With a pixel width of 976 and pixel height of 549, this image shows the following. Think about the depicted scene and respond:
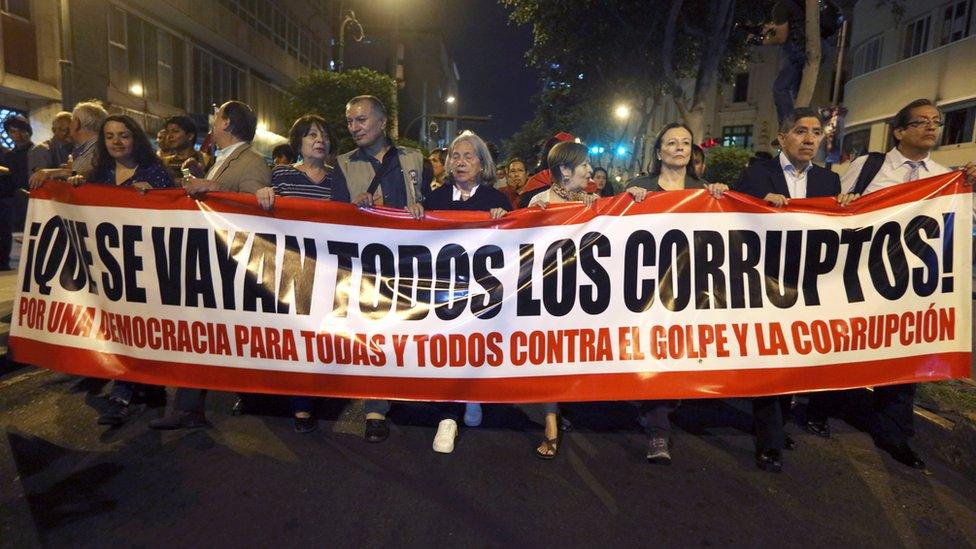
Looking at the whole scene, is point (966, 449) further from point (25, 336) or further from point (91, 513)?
point (25, 336)

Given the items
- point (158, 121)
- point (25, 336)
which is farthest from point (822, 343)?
point (158, 121)

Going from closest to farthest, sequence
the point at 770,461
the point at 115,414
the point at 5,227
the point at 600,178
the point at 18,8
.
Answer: the point at 770,461
the point at 115,414
the point at 600,178
the point at 5,227
the point at 18,8

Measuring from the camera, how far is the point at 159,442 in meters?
3.50

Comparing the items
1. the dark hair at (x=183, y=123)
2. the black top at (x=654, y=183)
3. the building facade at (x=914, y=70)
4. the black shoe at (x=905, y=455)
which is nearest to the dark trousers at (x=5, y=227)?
the dark hair at (x=183, y=123)

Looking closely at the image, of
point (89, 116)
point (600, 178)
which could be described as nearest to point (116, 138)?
point (89, 116)

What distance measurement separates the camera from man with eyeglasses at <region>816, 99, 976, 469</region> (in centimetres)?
357

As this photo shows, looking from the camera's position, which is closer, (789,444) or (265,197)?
(265,197)

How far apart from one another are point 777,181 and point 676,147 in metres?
0.66

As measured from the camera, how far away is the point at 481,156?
3725mm

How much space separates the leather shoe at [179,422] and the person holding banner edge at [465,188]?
1.45 metres

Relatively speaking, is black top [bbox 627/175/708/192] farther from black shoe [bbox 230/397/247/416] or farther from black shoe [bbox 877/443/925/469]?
black shoe [bbox 230/397/247/416]

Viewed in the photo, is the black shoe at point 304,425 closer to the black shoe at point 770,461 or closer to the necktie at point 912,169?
the black shoe at point 770,461

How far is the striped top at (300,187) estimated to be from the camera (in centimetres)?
391

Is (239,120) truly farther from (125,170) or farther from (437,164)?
(437,164)
